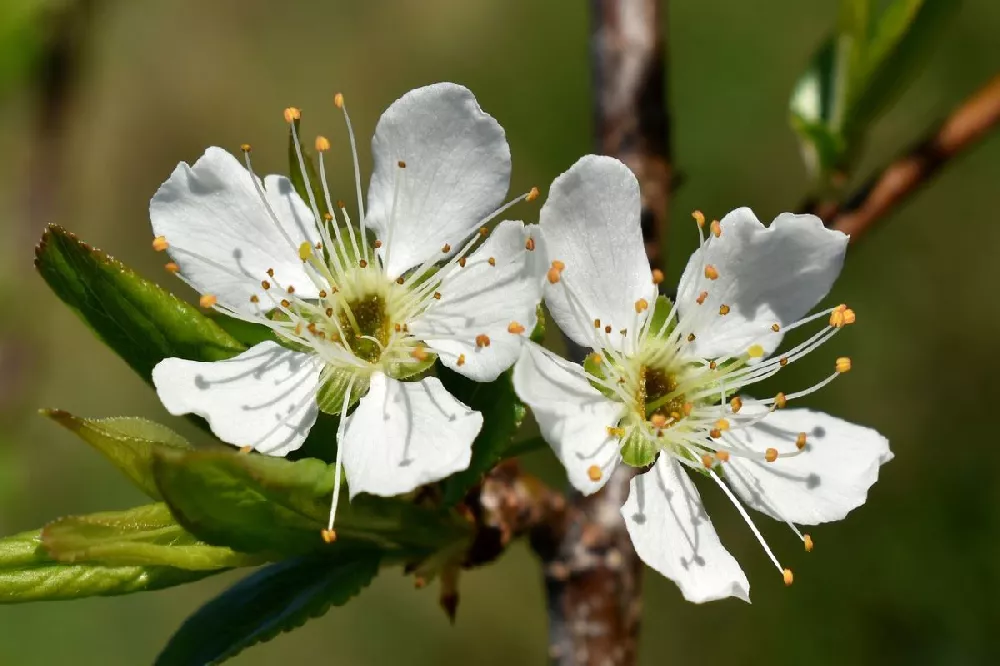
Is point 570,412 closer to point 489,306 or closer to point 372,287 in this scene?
point 489,306

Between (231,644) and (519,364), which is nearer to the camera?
(519,364)

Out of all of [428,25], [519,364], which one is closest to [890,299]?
[428,25]

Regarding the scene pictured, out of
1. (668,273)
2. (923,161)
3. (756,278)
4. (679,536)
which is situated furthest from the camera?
(668,273)

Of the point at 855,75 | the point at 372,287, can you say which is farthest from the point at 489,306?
the point at 855,75

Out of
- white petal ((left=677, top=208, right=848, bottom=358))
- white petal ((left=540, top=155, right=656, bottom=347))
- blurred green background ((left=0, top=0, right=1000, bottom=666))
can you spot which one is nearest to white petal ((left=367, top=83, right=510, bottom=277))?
white petal ((left=540, top=155, right=656, bottom=347))

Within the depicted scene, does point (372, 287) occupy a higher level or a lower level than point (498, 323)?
higher

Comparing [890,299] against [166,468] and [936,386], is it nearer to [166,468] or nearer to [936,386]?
[936,386]
